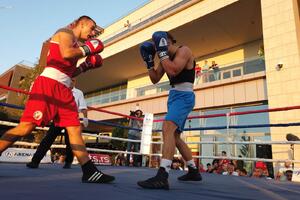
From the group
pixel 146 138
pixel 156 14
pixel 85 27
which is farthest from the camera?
pixel 156 14

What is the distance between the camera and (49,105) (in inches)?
69.7

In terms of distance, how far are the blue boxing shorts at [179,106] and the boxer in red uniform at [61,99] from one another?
622 mm

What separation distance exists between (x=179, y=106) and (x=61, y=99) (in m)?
0.86

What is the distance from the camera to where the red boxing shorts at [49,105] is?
5.55ft

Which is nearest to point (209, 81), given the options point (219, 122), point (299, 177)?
point (219, 122)

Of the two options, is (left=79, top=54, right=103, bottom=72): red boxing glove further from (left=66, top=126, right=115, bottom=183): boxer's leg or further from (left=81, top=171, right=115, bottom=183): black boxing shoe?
(left=81, top=171, right=115, bottom=183): black boxing shoe

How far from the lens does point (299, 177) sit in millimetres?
3279

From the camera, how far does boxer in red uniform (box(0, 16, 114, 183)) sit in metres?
1.69

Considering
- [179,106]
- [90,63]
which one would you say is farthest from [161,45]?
[90,63]

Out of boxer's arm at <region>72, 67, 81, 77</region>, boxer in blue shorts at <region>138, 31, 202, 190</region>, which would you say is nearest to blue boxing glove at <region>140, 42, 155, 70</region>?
boxer in blue shorts at <region>138, 31, 202, 190</region>

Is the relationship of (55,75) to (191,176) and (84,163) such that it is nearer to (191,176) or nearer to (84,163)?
(84,163)

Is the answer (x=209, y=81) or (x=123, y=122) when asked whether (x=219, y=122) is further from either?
(x=123, y=122)

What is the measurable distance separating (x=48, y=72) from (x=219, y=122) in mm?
7967

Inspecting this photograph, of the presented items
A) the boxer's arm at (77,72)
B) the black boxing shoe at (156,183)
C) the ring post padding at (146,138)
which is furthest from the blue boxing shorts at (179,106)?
the ring post padding at (146,138)
